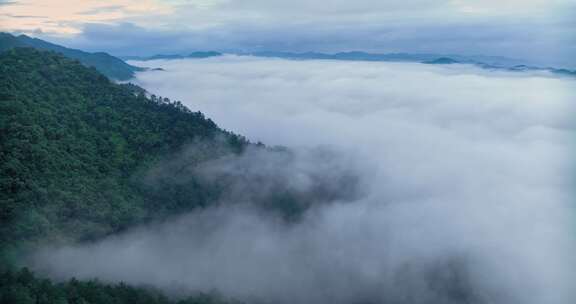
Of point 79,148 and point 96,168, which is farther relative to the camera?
point 79,148

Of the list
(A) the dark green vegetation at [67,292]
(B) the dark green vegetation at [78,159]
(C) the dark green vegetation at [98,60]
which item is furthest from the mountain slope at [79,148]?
(C) the dark green vegetation at [98,60]

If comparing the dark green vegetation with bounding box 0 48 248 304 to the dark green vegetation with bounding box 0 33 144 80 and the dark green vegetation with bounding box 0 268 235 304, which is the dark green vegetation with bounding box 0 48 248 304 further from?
the dark green vegetation with bounding box 0 33 144 80

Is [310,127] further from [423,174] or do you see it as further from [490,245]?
[490,245]

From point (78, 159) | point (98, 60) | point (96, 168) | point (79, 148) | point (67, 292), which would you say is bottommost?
point (67, 292)

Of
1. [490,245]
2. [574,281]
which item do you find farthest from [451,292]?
[574,281]

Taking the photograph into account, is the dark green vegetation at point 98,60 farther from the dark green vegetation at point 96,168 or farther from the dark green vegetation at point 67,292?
the dark green vegetation at point 67,292

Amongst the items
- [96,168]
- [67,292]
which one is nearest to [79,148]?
[96,168]

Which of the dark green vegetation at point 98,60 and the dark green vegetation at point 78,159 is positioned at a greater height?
the dark green vegetation at point 98,60

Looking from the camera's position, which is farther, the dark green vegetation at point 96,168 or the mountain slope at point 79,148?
the mountain slope at point 79,148

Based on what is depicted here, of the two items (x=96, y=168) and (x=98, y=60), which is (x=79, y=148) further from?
(x=98, y=60)

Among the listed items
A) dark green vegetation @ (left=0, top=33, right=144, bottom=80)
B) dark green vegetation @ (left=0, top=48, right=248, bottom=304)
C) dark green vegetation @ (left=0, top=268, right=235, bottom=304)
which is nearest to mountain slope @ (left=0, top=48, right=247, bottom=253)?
dark green vegetation @ (left=0, top=48, right=248, bottom=304)
